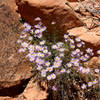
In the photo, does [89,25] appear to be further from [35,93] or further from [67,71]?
[35,93]

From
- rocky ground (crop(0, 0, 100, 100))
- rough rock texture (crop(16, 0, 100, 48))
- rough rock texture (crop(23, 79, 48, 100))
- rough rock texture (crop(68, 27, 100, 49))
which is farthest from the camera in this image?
rough rock texture (crop(16, 0, 100, 48))

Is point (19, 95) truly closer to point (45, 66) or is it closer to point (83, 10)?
point (45, 66)

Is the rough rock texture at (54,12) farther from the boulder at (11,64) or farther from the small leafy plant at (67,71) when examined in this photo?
the boulder at (11,64)

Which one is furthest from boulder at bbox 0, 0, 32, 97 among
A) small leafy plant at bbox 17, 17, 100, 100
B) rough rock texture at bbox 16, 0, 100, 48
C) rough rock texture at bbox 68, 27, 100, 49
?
rough rock texture at bbox 68, 27, 100, 49

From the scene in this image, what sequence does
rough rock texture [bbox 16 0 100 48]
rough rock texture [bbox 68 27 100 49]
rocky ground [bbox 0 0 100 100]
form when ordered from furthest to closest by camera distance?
rough rock texture [bbox 16 0 100 48] → rough rock texture [bbox 68 27 100 49] → rocky ground [bbox 0 0 100 100]

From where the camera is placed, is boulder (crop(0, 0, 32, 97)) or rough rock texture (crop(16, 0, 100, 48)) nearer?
boulder (crop(0, 0, 32, 97))

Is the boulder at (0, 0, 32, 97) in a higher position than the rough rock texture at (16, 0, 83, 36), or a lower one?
lower

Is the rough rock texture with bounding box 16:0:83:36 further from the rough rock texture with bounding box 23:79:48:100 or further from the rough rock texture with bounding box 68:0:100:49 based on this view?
the rough rock texture with bounding box 23:79:48:100
